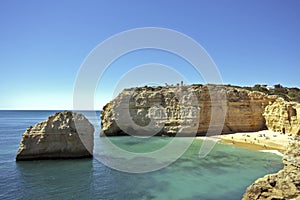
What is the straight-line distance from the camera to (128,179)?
648 inches

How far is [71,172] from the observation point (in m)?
17.4

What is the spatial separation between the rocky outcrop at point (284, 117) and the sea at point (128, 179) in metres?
13.7

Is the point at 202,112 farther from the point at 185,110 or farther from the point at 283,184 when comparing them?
the point at 283,184

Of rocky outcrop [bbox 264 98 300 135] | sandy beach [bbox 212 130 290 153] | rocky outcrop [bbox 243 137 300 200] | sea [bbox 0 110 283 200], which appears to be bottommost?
sea [bbox 0 110 283 200]

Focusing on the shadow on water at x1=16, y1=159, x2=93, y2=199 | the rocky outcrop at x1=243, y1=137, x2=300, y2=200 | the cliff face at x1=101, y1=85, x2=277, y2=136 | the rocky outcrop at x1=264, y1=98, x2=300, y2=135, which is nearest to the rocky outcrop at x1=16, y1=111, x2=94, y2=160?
the shadow on water at x1=16, y1=159, x2=93, y2=199

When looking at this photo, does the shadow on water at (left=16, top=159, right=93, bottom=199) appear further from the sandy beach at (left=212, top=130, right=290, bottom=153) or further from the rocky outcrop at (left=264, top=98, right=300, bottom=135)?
the rocky outcrop at (left=264, top=98, right=300, bottom=135)

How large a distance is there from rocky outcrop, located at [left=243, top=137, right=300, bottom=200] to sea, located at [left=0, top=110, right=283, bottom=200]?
23.3ft

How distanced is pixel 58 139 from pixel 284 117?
33663 millimetres

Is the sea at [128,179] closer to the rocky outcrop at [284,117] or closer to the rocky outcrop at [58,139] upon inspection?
the rocky outcrop at [58,139]

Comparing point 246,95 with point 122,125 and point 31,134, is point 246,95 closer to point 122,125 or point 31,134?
point 122,125

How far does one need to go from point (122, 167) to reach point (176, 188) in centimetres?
671

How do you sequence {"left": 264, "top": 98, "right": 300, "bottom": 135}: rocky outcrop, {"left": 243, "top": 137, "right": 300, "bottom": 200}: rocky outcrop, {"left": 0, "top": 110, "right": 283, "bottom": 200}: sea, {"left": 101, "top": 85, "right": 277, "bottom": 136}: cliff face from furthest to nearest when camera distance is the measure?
{"left": 101, "top": 85, "right": 277, "bottom": 136}: cliff face → {"left": 264, "top": 98, "right": 300, "bottom": 135}: rocky outcrop → {"left": 0, "top": 110, "right": 283, "bottom": 200}: sea → {"left": 243, "top": 137, "right": 300, "bottom": 200}: rocky outcrop

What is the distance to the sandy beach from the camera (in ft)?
96.5

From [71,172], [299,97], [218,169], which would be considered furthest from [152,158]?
[299,97]
